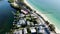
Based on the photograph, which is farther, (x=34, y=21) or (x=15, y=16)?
(x=15, y=16)

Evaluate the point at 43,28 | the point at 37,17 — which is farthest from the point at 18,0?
the point at 43,28

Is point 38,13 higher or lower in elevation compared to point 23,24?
higher

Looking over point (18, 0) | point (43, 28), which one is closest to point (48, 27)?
point (43, 28)

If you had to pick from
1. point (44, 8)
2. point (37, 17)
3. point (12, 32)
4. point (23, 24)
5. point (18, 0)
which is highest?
point (18, 0)

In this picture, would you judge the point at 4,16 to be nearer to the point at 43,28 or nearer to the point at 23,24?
the point at 23,24

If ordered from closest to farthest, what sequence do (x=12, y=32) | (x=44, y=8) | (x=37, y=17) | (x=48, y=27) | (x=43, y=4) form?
(x=12, y=32), (x=48, y=27), (x=37, y=17), (x=44, y=8), (x=43, y=4)

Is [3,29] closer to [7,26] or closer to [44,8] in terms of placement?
[7,26]

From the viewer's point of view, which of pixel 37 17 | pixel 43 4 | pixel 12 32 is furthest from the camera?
pixel 43 4
